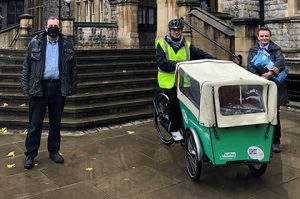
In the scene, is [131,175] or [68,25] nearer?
[131,175]

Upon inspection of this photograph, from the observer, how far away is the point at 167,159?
534cm

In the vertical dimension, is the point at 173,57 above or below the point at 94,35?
below

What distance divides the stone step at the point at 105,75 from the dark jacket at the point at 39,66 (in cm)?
360

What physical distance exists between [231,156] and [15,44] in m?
19.5

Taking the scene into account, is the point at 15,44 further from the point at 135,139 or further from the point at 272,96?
the point at 272,96

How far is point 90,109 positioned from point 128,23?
10.4m

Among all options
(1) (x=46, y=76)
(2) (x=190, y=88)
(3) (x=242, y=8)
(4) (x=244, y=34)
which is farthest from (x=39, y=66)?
(3) (x=242, y=8)

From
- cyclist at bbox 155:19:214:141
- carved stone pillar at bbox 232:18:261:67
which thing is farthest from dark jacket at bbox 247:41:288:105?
carved stone pillar at bbox 232:18:261:67

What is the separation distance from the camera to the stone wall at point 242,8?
50.7ft

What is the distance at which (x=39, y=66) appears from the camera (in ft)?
16.4

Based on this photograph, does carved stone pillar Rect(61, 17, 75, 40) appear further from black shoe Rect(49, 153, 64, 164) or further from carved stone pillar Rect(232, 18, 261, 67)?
black shoe Rect(49, 153, 64, 164)

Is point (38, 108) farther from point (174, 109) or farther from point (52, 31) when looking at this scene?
point (174, 109)

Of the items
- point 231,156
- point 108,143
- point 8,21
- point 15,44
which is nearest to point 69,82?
point 108,143

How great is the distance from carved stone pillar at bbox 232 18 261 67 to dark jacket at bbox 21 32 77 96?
20.2 feet
